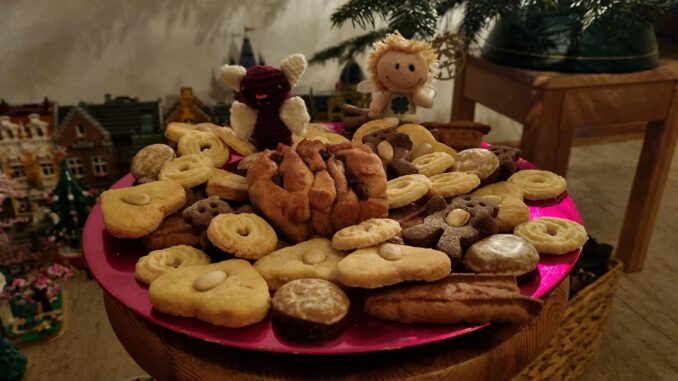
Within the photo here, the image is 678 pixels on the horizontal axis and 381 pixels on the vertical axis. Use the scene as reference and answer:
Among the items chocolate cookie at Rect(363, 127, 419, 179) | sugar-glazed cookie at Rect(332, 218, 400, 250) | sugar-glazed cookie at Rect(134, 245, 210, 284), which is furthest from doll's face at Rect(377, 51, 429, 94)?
sugar-glazed cookie at Rect(134, 245, 210, 284)

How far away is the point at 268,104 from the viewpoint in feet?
3.42

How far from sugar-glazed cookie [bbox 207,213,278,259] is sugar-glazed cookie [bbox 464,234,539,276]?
262mm

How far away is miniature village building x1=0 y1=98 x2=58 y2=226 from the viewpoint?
165 cm

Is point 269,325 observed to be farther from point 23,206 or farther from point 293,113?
point 23,206

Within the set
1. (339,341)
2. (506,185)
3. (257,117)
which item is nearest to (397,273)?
(339,341)

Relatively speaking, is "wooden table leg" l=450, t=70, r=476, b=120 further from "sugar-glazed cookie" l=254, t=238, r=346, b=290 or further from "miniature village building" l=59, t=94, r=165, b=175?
"sugar-glazed cookie" l=254, t=238, r=346, b=290

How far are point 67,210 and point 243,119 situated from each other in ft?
2.78

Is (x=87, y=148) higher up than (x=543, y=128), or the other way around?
(x=543, y=128)

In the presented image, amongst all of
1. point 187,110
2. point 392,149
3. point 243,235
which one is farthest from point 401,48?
point 187,110

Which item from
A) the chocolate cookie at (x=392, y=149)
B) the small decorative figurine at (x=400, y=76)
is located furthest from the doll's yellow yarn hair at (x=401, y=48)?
the chocolate cookie at (x=392, y=149)

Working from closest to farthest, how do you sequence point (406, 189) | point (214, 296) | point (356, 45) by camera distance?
point (214, 296) < point (406, 189) < point (356, 45)

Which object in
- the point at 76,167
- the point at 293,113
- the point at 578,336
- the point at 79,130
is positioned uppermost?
the point at 293,113

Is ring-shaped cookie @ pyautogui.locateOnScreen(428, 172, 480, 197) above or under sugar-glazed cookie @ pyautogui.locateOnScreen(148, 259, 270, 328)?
above

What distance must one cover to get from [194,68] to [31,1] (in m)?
0.47
